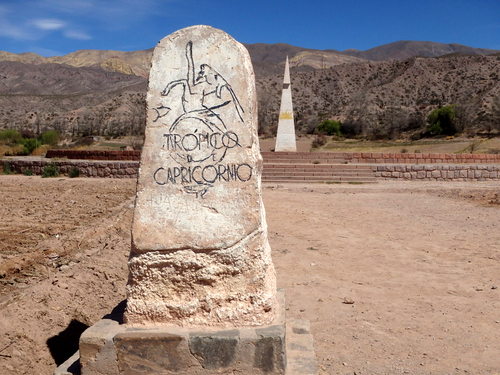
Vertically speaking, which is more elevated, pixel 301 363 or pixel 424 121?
pixel 424 121

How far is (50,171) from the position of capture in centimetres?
1673

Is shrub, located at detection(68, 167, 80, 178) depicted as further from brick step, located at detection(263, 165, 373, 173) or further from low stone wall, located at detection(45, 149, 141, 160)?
brick step, located at detection(263, 165, 373, 173)

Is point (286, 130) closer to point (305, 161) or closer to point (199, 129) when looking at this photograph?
point (305, 161)

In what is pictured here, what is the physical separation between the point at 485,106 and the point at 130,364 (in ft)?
131

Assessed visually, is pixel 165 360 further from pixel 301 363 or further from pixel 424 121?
pixel 424 121

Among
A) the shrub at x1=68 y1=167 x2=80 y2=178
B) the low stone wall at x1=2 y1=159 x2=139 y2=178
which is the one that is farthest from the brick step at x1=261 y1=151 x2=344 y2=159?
the shrub at x1=68 y1=167 x2=80 y2=178

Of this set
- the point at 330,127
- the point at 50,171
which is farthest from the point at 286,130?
the point at 330,127

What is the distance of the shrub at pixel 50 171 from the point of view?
16625mm

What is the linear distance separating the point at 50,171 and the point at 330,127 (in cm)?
2498

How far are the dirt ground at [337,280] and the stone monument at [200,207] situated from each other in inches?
35.4

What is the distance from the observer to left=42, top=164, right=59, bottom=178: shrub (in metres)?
16.6

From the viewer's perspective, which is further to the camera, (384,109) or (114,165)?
(384,109)

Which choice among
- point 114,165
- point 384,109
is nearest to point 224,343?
point 114,165

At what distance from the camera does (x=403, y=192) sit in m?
13.8
